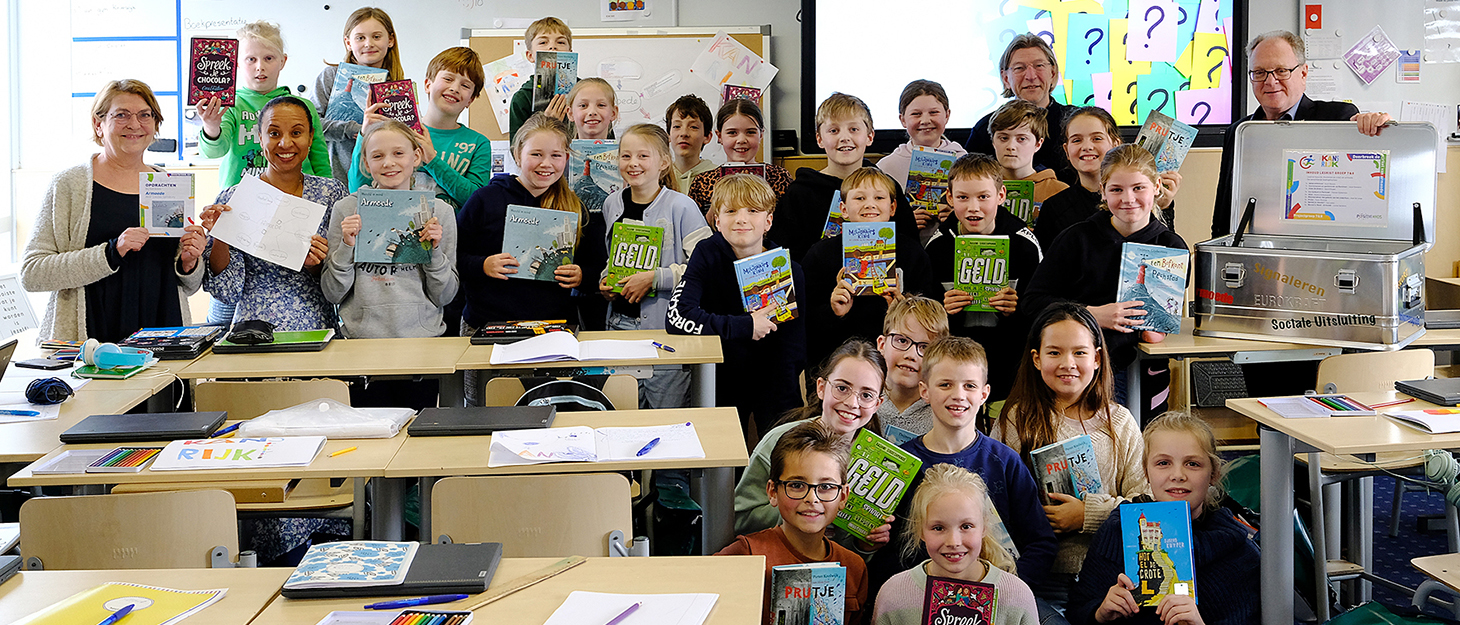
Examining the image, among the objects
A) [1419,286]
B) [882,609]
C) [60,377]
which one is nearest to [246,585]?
[882,609]

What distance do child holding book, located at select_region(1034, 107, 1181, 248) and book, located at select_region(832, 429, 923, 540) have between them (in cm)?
177

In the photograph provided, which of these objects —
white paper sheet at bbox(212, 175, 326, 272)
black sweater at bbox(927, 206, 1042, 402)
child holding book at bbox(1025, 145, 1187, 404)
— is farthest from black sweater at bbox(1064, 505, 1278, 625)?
white paper sheet at bbox(212, 175, 326, 272)

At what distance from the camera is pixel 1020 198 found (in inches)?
155

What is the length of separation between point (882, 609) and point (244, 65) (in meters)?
3.50

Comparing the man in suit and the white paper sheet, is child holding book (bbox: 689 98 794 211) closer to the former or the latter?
the white paper sheet

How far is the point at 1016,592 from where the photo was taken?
2129 mm

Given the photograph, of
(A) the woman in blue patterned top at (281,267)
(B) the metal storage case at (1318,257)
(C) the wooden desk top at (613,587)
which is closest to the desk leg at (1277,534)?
(B) the metal storage case at (1318,257)

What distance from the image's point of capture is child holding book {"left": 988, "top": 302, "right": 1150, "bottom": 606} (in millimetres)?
2754

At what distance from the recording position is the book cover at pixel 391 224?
11.6 feet

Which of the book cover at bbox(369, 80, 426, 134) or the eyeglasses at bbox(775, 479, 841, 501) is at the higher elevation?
the book cover at bbox(369, 80, 426, 134)

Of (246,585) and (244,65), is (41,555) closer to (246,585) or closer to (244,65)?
(246,585)

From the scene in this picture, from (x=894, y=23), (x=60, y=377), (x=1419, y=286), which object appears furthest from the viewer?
(x=894, y=23)

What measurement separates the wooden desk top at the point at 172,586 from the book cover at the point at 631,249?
6.69ft

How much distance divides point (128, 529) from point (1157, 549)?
2.11 m
